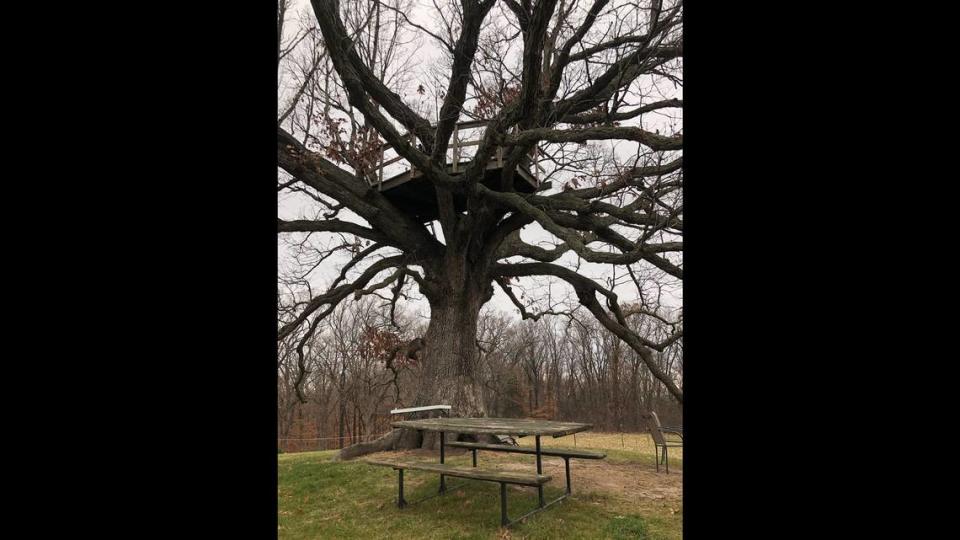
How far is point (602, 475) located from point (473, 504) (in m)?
2.19

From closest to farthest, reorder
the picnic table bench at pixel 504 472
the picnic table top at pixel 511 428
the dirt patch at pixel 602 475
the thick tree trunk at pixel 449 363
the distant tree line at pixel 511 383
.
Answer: the picnic table bench at pixel 504 472
the picnic table top at pixel 511 428
the dirt patch at pixel 602 475
the thick tree trunk at pixel 449 363
the distant tree line at pixel 511 383

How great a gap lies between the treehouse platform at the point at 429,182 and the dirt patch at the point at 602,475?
4.34 metres

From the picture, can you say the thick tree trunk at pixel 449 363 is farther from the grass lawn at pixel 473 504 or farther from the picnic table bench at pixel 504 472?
the picnic table bench at pixel 504 472

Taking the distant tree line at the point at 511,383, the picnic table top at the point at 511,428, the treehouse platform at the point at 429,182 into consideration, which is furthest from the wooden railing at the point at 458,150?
the distant tree line at the point at 511,383

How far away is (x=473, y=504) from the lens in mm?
5852

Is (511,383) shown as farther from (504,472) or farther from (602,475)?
(504,472)

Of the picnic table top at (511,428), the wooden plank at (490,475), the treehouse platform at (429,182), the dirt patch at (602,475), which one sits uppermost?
the treehouse platform at (429,182)

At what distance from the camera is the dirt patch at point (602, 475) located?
6.32m
